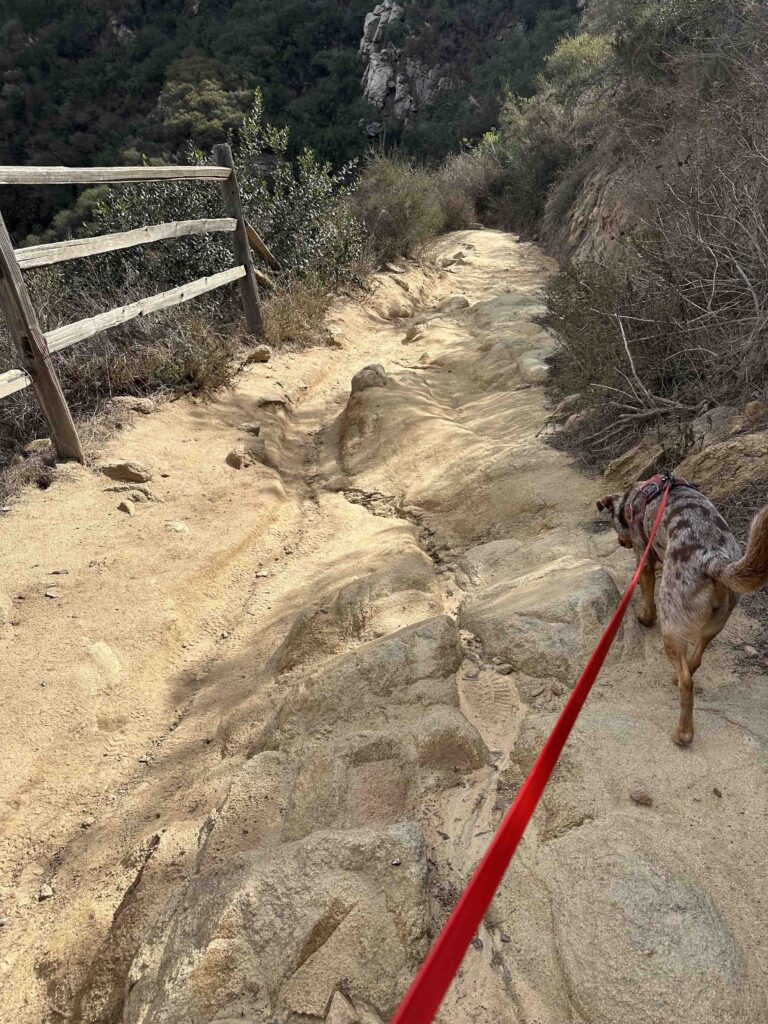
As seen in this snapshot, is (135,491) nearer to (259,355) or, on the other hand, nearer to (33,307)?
(33,307)

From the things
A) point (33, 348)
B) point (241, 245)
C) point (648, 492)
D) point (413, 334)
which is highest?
point (241, 245)

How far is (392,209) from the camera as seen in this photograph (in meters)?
Answer: 11.5

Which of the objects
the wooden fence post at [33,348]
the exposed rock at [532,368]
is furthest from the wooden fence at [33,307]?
the exposed rock at [532,368]

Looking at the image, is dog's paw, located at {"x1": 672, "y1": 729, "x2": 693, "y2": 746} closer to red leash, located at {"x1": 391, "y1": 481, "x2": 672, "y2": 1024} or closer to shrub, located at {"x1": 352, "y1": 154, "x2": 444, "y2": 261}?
red leash, located at {"x1": 391, "y1": 481, "x2": 672, "y2": 1024}

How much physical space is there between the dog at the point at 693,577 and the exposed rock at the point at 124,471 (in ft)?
12.0

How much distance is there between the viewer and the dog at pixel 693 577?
1.92m

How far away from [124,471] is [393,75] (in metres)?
37.0

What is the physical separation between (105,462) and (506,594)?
10.8ft

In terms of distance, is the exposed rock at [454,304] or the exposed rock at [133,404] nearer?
the exposed rock at [133,404]

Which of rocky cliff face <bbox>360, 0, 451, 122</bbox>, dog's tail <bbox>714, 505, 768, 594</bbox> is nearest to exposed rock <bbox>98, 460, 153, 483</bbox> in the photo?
dog's tail <bbox>714, 505, 768, 594</bbox>

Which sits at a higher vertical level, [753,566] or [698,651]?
[753,566]

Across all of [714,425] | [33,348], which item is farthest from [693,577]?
[33,348]

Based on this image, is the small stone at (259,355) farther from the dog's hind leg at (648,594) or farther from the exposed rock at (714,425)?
the dog's hind leg at (648,594)

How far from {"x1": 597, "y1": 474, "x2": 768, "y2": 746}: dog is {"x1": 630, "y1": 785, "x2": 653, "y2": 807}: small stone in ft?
0.87
